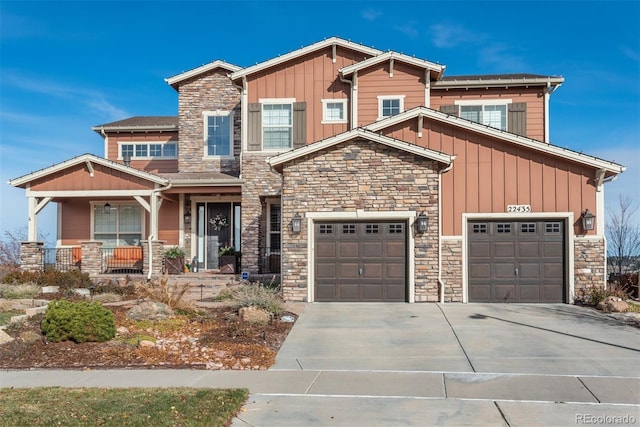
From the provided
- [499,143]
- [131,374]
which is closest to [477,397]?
[131,374]

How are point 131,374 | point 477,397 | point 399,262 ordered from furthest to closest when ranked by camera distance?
point 399,262 < point 131,374 < point 477,397

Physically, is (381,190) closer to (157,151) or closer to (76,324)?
(76,324)

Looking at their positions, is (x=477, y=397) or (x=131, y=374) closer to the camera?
(x=477, y=397)

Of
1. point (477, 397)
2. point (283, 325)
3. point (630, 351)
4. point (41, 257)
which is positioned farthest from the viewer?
point (41, 257)

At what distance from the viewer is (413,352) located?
902cm

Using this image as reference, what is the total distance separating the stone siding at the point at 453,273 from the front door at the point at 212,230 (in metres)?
8.43

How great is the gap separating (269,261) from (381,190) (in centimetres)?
563

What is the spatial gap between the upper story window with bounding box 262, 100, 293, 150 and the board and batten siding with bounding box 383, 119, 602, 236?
19.5 ft

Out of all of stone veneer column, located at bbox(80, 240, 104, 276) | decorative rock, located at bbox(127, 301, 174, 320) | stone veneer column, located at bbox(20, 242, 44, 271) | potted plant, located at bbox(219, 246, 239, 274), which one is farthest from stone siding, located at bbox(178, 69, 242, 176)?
decorative rock, located at bbox(127, 301, 174, 320)

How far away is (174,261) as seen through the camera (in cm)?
1806

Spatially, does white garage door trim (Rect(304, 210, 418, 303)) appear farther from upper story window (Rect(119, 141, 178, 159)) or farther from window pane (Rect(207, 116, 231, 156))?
upper story window (Rect(119, 141, 178, 159))

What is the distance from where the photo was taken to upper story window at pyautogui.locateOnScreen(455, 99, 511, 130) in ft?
61.9

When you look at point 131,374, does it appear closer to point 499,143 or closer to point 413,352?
point 413,352

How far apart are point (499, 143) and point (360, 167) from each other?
3.91 m
